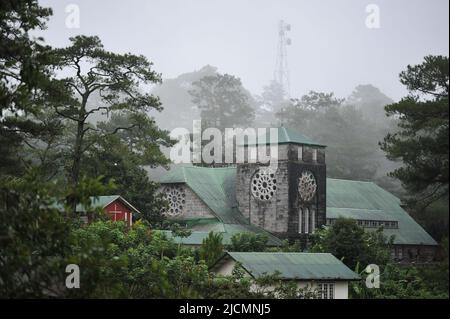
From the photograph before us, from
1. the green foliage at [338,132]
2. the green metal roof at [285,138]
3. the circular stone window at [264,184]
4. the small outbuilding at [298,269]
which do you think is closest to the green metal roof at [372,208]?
the circular stone window at [264,184]

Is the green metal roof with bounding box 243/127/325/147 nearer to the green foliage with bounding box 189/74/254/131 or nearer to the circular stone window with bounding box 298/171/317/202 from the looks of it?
the circular stone window with bounding box 298/171/317/202

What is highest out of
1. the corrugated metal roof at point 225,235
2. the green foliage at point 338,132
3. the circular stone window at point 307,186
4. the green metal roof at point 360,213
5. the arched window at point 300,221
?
the green foliage at point 338,132

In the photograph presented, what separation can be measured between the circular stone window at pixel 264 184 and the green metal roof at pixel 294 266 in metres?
29.8

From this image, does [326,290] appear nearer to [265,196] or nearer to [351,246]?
[351,246]

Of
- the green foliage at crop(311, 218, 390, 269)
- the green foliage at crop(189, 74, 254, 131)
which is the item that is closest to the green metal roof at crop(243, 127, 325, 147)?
the green foliage at crop(311, 218, 390, 269)

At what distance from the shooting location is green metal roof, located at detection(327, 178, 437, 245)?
86.4 meters

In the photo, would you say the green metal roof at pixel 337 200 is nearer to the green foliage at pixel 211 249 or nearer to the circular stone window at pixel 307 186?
the circular stone window at pixel 307 186

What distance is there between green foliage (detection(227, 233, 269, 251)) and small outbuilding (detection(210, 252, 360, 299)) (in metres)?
16.5

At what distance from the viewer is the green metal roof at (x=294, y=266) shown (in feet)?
149

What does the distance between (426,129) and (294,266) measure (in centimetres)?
1155

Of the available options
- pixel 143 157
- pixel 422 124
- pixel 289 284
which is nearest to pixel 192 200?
pixel 143 157

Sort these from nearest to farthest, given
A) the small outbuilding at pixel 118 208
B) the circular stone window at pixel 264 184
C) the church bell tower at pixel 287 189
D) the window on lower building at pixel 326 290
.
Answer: the window on lower building at pixel 326 290 < the small outbuilding at pixel 118 208 < the church bell tower at pixel 287 189 < the circular stone window at pixel 264 184

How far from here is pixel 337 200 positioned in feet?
288

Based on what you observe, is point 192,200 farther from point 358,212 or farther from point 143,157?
point 143,157
